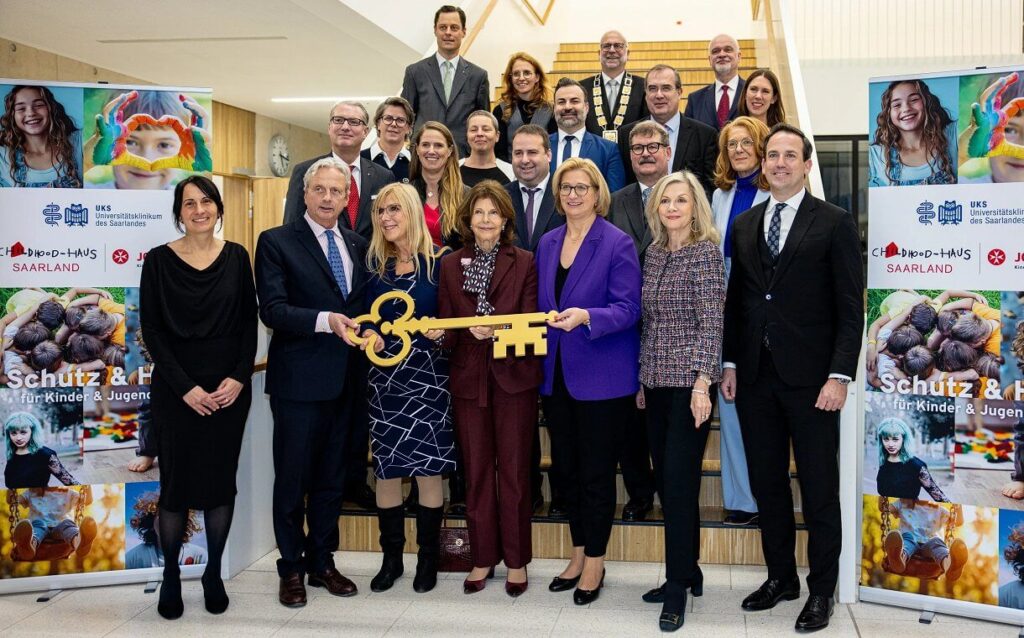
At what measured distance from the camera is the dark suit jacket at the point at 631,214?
14.4ft

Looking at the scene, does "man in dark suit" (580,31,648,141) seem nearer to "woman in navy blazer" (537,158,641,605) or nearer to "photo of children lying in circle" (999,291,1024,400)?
"woman in navy blazer" (537,158,641,605)

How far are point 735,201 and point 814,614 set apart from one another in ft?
5.85

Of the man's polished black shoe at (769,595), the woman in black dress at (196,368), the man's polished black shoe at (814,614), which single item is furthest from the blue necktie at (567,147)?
the man's polished black shoe at (814,614)

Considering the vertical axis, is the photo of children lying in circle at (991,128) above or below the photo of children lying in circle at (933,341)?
above

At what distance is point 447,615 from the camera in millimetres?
3908

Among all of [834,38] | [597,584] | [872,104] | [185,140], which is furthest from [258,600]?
[834,38]

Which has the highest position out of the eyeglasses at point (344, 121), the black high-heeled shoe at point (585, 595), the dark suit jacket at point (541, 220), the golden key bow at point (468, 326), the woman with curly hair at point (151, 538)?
the eyeglasses at point (344, 121)

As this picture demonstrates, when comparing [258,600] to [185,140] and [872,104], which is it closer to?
[185,140]

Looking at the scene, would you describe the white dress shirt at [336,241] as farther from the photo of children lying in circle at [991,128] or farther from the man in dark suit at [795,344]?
the photo of children lying in circle at [991,128]

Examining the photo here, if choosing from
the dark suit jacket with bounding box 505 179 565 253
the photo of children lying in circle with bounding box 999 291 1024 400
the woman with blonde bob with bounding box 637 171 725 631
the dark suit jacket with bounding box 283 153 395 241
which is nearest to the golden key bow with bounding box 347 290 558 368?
the woman with blonde bob with bounding box 637 171 725 631

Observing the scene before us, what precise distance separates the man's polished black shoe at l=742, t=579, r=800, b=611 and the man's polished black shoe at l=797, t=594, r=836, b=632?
0.57ft

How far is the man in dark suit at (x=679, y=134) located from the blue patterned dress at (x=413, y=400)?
172 cm

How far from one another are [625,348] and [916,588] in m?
1.52

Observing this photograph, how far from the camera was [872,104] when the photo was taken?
13.2 ft
